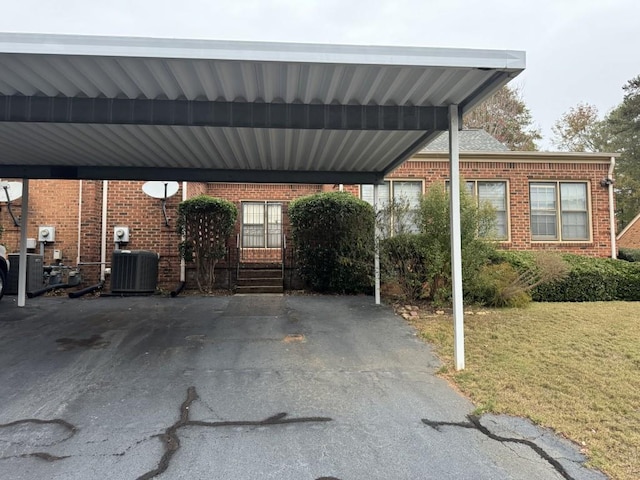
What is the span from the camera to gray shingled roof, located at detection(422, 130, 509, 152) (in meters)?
13.9

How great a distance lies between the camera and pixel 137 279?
34.4 ft

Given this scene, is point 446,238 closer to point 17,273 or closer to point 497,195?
point 497,195

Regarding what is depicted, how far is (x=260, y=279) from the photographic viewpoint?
36.4ft

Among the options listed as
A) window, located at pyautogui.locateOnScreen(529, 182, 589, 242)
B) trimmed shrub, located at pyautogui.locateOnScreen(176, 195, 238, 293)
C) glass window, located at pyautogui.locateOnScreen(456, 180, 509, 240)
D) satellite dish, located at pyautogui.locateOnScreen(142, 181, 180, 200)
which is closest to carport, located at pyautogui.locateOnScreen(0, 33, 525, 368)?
trimmed shrub, located at pyautogui.locateOnScreen(176, 195, 238, 293)

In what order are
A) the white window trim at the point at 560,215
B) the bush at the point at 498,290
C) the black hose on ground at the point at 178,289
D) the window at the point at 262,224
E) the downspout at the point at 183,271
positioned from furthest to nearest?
the window at the point at 262,224
the white window trim at the point at 560,215
the downspout at the point at 183,271
the black hose on ground at the point at 178,289
the bush at the point at 498,290

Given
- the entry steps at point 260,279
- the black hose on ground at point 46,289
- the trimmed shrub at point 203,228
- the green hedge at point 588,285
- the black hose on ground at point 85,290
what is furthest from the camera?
the entry steps at point 260,279

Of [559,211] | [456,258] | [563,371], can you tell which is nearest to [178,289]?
[456,258]

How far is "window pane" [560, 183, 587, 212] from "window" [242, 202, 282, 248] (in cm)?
900

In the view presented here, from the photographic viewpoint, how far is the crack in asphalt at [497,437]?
3.09 metres

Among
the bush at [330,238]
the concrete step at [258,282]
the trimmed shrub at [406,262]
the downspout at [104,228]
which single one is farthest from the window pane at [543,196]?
the downspout at [104,228]

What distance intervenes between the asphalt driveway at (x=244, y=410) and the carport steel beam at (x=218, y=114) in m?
3.01

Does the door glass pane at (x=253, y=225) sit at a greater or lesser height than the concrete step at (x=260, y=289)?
greater

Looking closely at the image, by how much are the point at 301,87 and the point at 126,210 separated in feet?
27.8

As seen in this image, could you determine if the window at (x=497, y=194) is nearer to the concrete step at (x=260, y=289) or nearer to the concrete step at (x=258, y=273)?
the concrete step at (x=258, y=273)
